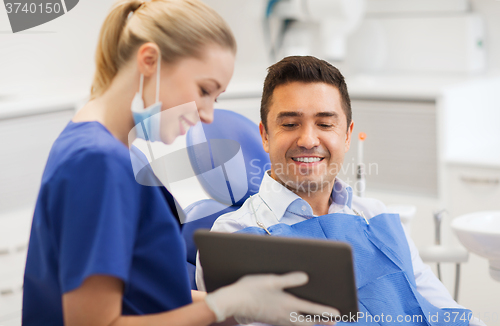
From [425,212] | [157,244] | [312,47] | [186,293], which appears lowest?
[425,212]

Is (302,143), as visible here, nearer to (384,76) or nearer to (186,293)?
(186,293)

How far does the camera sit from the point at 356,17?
258 centimetres

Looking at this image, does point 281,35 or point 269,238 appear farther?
point 281,35

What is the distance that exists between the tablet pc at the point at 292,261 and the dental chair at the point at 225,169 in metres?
0.35

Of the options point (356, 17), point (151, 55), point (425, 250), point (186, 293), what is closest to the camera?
point (151, 55)

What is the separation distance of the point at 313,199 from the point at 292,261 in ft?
1.63

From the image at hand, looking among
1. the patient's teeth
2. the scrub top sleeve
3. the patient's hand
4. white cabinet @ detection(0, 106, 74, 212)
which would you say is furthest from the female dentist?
white cabinet @ detection(0, 106, 74, 212)

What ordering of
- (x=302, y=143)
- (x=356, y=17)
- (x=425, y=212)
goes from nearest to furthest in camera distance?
(x=302, y=143), (x=425, y=212), (x=356, y=17)

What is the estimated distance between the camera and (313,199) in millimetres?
1281

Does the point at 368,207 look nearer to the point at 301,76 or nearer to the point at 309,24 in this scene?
the point at 301,76

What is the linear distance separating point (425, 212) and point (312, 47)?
1.13 meters

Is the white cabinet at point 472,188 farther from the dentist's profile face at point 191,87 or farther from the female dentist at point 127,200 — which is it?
the dentist's profile face at point 191,87

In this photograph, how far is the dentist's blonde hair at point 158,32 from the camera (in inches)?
29.7

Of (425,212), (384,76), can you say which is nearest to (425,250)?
(425,212)
